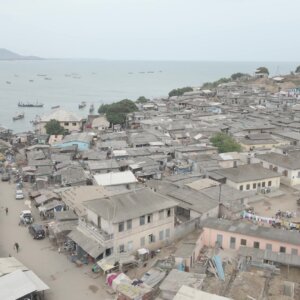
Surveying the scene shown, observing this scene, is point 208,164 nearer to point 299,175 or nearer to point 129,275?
point 299,175

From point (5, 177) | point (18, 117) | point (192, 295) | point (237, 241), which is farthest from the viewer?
point (18, 117)

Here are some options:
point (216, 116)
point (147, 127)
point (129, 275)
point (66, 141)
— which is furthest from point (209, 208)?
point (216, 116)

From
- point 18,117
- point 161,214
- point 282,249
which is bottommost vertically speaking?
point 18,117

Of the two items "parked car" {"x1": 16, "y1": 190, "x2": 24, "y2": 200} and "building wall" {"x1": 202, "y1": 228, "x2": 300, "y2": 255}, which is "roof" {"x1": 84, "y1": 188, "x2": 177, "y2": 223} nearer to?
"building wall" {"x1": 202, "y1": 228, "x2": 300, "y2": 255}

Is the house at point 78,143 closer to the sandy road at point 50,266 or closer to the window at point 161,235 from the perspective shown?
the sandy road at point 50,266

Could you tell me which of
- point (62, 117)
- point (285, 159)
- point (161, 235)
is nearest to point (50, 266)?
point (161, 235)

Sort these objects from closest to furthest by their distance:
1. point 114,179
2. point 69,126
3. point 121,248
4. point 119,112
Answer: point 121,248
point 114,179
point 69,126
point 119,112

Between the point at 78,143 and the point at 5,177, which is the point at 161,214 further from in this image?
the point at 78,143
